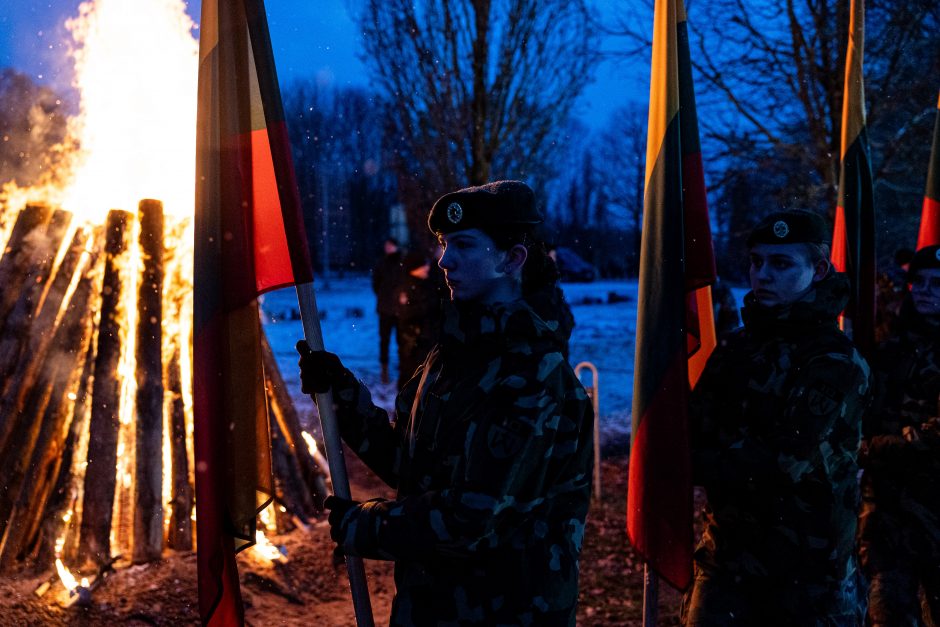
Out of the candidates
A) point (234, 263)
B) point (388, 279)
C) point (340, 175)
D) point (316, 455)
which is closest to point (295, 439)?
point (316, 455)

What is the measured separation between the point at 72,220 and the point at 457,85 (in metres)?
5.42

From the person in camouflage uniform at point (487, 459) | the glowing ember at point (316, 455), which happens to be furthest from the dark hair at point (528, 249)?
the glowing ember at point (316, 455)

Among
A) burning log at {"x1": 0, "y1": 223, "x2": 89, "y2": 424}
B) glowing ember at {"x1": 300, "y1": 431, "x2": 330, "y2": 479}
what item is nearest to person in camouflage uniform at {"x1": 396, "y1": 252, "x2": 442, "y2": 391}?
glowing ember at {"x1": 300, "y1": 431, "x2": 330, "y2": 479}

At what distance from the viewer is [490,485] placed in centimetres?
186

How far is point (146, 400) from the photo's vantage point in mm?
5309

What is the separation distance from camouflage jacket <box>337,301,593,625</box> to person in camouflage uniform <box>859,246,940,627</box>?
2.25m

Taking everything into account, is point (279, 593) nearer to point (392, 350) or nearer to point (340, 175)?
point (392, 350)

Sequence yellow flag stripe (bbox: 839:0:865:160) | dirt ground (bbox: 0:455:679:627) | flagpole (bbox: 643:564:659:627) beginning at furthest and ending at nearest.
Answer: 1. yellow flag stripe (bbox: 839:0:865:160)
2. dirt ground (bbox: 0:455:679:627)
3. flagpole (bbox: 643:564:659:627)

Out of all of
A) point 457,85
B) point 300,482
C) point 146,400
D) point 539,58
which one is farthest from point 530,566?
point 539,58

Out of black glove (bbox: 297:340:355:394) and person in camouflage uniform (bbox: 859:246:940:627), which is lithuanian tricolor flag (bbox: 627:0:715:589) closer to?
person in camouflage uniform (bbox: 859:246:940:627)

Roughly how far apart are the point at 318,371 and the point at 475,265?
1.77ft

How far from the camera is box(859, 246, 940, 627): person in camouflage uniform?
362cm

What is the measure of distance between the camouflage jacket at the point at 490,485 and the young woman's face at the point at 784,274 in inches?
45.4

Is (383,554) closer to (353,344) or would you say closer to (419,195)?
(419,195)
